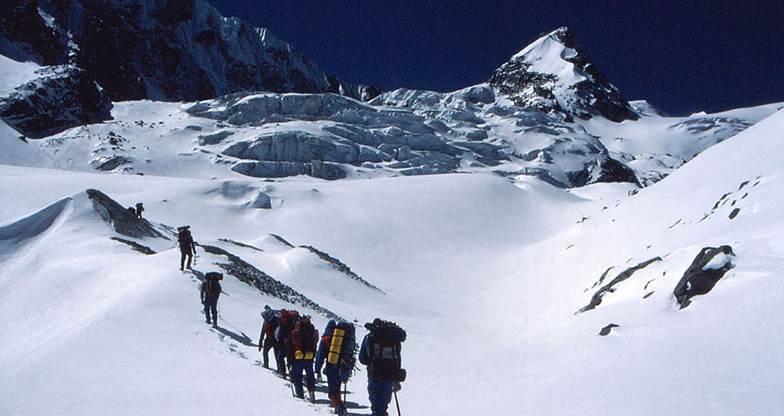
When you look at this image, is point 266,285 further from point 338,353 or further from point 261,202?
point 261,202

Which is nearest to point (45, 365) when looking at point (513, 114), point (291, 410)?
point (291, 410)

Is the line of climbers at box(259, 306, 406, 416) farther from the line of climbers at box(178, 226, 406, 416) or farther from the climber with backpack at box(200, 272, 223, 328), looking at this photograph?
the climber with backpack at box(200, 272, 223, 328)

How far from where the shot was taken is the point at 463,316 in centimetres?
2550

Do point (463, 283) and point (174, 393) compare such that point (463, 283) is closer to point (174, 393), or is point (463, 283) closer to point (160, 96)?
point (174, 393)

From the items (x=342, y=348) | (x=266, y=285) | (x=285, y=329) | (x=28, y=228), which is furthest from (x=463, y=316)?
(x=28, y=228)

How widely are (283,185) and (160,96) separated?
501 feet

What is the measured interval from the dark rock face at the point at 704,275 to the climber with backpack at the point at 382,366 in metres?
8.13

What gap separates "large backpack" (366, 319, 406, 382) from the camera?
6418 mm

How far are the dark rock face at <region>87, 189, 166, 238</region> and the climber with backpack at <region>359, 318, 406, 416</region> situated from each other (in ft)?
58.3

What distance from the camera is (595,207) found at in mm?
56938

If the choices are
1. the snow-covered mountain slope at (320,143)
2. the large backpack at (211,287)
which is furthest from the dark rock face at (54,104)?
the large backpack at (211,287)

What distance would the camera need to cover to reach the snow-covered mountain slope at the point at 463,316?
23.4ft

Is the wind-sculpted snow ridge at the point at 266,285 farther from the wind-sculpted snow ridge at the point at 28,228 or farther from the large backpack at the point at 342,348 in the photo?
the large backpack at the point at 342,348

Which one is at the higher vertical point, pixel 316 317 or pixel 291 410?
pixel 291 410
